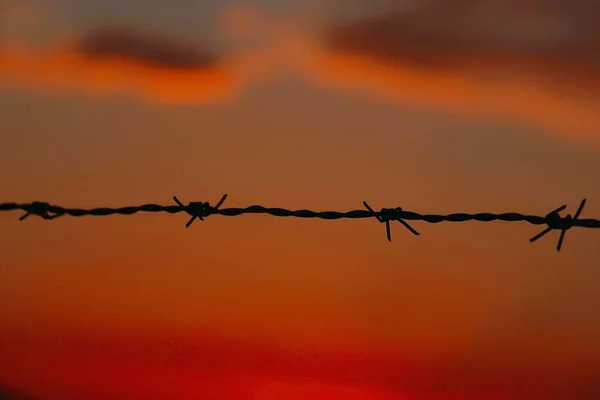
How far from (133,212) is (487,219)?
1460mm

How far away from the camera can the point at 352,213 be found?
4.57 meters

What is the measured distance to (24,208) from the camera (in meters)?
5.29

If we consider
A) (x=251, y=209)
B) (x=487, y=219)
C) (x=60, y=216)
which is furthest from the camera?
(x=60, y=216)

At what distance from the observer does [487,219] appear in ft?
14.4

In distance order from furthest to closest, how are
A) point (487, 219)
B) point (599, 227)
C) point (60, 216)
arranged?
point (60, 216)
point (487, 219)
point (599, 227)

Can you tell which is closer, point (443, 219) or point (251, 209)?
point (443, 219)

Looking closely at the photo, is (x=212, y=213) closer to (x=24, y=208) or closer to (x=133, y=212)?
(x=133, y=212)

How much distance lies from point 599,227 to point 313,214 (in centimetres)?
112

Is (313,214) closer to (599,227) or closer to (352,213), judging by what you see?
(352,213)

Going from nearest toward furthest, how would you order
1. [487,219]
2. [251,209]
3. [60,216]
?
[487,219], [251,209], [60,216]

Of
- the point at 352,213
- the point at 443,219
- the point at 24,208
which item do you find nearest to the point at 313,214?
the point at 352,213

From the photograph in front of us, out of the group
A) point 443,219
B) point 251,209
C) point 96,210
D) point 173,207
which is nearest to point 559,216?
point 443,219

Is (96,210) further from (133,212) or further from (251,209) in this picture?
(251,209)

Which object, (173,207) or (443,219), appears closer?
(443,219)
